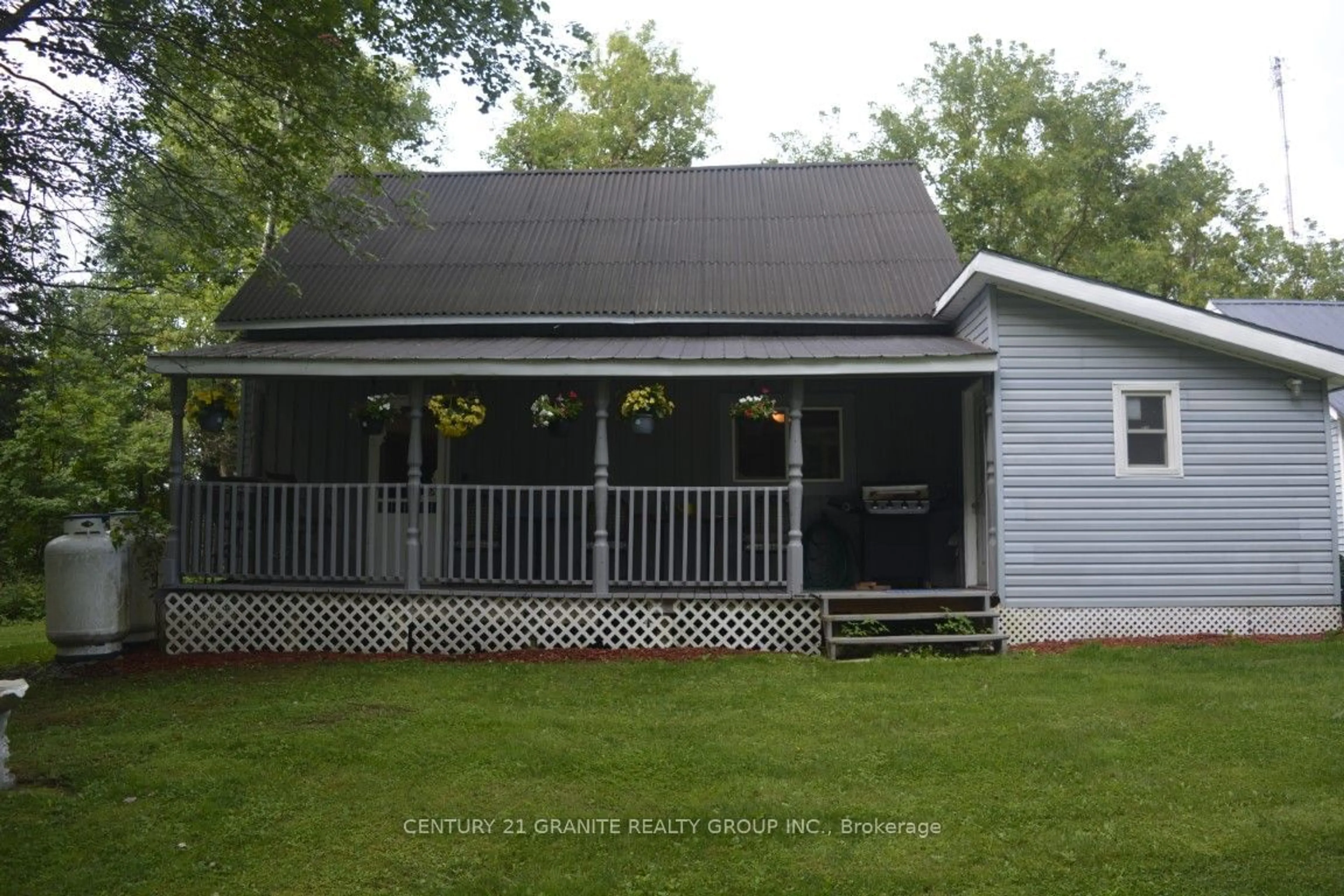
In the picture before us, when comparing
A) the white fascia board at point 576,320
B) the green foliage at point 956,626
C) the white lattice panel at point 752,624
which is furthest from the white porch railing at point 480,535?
the white fascia board at point 576,320

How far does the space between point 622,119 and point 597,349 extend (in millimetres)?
22743

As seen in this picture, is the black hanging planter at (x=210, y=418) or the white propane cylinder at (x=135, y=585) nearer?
the white propane cylinder at (x=135, y=585)

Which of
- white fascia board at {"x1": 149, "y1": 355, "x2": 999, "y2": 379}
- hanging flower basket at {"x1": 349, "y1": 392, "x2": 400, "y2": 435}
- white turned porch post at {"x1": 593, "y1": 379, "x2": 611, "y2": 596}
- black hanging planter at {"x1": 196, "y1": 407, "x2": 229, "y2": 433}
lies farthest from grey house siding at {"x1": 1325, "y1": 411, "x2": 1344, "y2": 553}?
black hanging planter at {"x1": 196, "y1": 407, "x2": 229, "y2": 433}

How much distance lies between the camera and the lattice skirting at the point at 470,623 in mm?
10133

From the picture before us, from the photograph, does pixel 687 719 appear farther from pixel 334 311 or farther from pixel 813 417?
pixel 334 311

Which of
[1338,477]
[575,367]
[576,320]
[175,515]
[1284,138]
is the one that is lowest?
[175,515]

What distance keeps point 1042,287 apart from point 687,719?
17.2ft

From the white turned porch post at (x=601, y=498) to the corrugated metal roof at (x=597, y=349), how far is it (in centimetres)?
44

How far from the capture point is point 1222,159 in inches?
1186

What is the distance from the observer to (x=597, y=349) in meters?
10.8

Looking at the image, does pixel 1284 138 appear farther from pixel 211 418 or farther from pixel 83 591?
pixel 83 591

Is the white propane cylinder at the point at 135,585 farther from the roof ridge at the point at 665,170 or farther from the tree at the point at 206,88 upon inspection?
the roof ridge at the point at 665,170

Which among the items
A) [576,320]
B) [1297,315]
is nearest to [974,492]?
[576,320]

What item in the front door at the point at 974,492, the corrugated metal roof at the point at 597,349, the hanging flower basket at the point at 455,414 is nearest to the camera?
the corrugated metal roof at the point at 597,349
